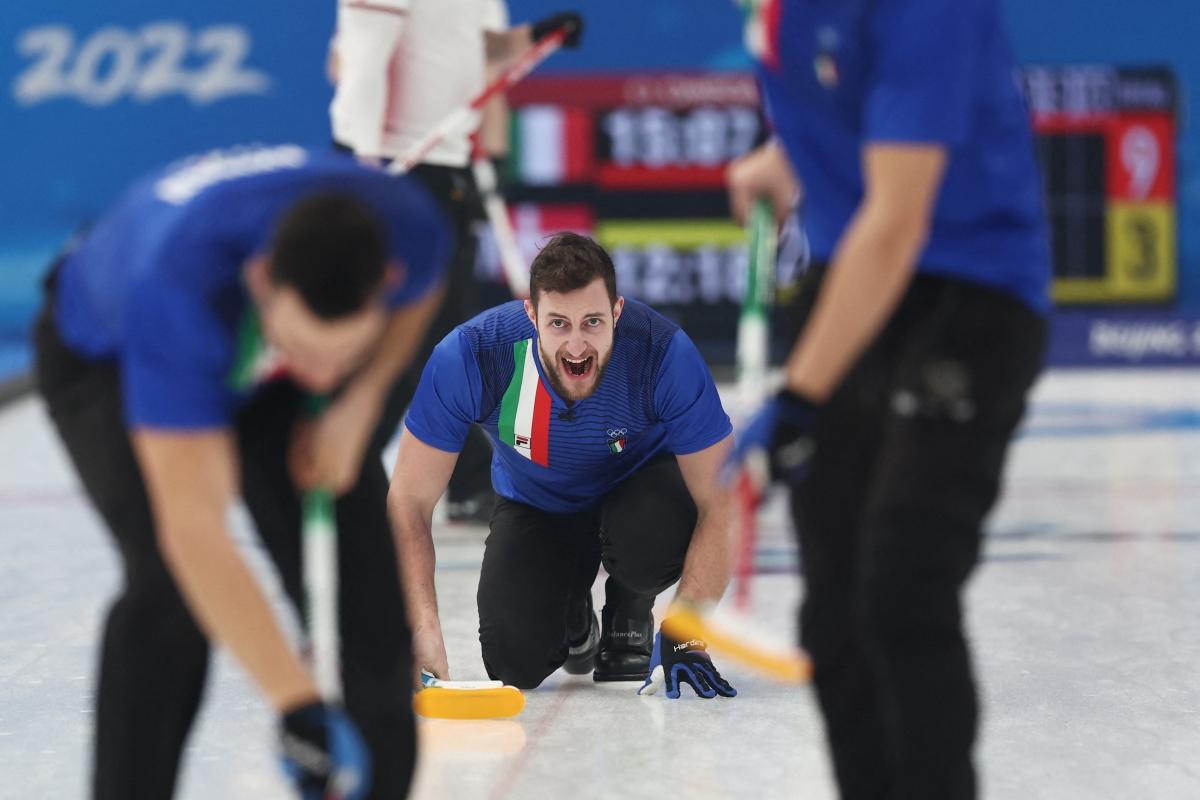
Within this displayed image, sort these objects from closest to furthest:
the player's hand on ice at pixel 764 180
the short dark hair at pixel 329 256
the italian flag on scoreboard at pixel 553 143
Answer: the short dark hair at pixel 329 256
the player's hand on ice at pixel 764 180
the italian flag on scoreboard at pixel 553 143

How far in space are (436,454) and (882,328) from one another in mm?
1250

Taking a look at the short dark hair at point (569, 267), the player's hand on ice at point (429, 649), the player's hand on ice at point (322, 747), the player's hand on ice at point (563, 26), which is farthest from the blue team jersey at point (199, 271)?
the player's hand on ice at point (563, 26)

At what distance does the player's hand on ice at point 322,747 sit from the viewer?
1541mm

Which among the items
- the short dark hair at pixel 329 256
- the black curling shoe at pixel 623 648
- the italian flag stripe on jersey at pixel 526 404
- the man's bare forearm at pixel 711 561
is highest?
the short dark hair at pixel 329 256

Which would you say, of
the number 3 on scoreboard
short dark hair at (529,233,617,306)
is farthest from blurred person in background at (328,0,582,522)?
the number 3 on scoreboard

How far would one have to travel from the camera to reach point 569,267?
2.82 m

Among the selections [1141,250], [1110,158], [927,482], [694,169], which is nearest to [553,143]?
[694,169]

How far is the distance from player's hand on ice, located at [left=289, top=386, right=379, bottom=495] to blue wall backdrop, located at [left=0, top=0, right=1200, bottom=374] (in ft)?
23.0

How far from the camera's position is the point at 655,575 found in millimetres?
3035

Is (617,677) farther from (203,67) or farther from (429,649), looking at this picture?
(203,67)

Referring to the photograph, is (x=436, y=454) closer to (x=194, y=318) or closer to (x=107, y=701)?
(x=107, y=701)

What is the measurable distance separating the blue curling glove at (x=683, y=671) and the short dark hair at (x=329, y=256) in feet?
4.97

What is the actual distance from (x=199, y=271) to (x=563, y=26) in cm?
251

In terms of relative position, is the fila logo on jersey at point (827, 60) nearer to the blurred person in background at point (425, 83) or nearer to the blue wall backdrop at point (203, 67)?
the blurred person in background at point (425, 83)
